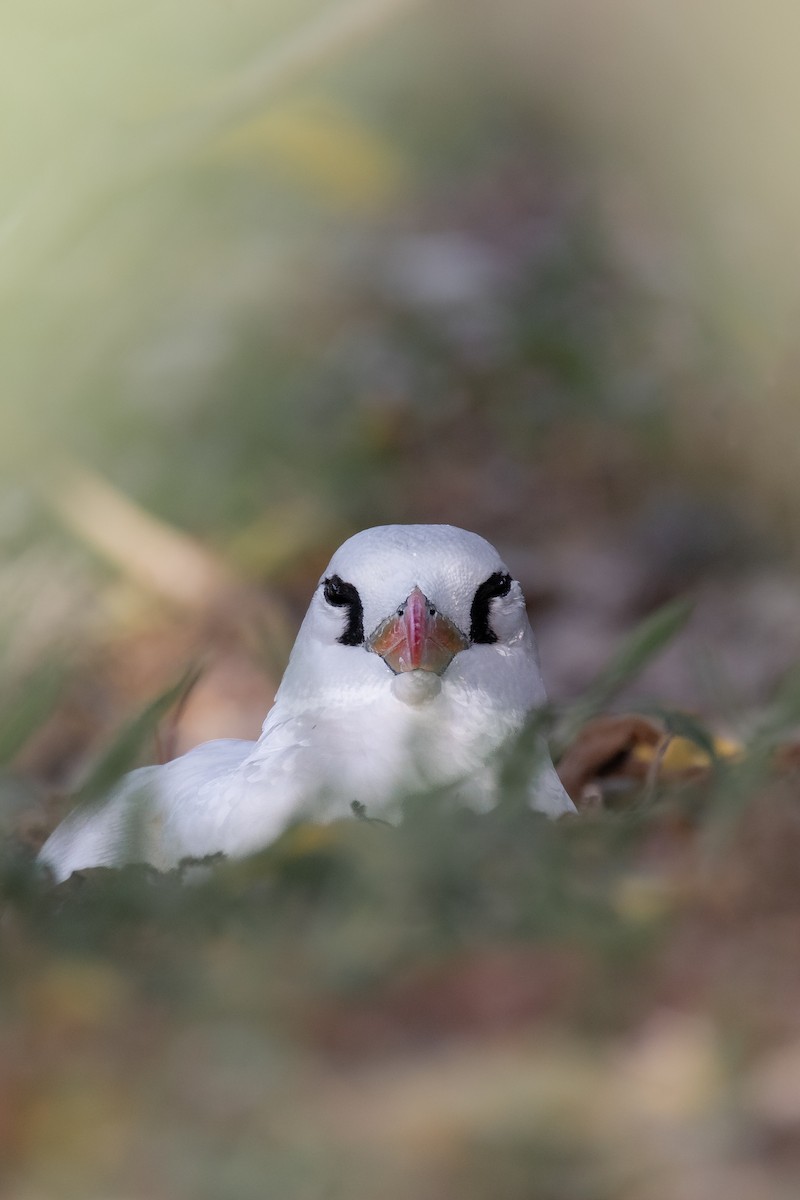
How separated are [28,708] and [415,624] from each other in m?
1.16

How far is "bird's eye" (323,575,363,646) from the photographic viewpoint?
4.01m

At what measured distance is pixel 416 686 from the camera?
3.77 meters

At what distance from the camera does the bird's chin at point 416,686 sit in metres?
3.77

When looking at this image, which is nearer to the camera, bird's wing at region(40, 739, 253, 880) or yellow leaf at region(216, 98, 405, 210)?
yellow leaf at region(216, 98, 405, 210)

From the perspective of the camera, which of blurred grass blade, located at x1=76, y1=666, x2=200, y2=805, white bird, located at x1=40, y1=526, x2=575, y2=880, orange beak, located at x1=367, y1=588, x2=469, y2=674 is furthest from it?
orange beak, located at x1=367, y1=588, x2=469, y2=674

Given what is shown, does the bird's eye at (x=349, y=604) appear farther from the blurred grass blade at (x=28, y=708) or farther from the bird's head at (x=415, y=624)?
the blurred grass blade at (x=28, y=708)

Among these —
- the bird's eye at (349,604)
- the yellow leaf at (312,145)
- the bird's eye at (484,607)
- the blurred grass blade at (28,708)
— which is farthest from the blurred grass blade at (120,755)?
the bird's eye at (484,607)

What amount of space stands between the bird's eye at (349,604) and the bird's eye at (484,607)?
0.84ft

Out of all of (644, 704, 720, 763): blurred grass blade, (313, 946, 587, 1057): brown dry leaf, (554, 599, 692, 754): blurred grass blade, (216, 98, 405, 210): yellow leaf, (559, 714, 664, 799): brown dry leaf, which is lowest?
(559, 714, 664, 799): brown dry leaf

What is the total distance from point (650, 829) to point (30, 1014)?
0.95 m

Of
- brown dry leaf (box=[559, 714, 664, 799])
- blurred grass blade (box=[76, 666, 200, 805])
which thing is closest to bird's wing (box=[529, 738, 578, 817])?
brown dry leaf (box=[559, 714, 664, 799])

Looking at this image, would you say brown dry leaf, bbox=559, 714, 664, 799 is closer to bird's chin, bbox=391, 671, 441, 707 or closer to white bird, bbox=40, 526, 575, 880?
white bird, bbox=40, 526, 575, 880

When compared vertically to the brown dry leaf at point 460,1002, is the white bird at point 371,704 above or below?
below

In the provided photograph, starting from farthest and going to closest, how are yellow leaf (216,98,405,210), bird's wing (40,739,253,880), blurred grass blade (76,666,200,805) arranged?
1. bird's wing (40,739,253,880)
2. yellow leaf (216,98,405,210)
3. blurred grass blade (76,666,200,805)
